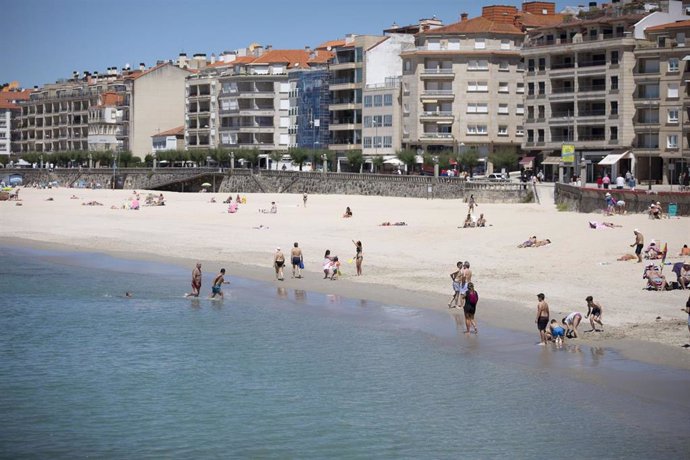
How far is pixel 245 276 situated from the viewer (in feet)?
132

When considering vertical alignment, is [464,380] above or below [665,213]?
below

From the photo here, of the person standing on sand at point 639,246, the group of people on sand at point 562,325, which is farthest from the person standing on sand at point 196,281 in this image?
the person standing on sand at point 639,246

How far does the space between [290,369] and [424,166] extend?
6528cm

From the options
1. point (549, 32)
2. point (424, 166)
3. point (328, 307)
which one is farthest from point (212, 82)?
point (328, 307)

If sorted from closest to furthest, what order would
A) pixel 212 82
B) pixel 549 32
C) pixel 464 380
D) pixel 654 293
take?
pixel 464 380, pixel 654 293, pixel 549 32, pixel 212 82

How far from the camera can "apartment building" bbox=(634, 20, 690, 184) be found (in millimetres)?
73562

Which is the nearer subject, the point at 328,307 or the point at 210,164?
the point at 328,307

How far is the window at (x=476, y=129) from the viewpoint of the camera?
306 feet

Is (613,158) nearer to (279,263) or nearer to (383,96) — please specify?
(383,96)

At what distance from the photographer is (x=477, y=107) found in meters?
93.2

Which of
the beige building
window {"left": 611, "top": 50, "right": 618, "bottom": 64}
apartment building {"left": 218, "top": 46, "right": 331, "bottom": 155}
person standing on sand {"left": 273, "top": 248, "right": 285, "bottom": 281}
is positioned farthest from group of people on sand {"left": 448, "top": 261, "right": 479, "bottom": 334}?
the beige building

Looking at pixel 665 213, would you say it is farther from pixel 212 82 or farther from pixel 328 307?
pixel 212 82

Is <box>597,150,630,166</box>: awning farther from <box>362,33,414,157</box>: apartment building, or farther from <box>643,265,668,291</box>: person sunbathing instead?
<box>643,265,668,291</box>: person sunbathing

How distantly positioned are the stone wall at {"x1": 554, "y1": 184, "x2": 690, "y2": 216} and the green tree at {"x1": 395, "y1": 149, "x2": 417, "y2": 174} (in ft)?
95.2
